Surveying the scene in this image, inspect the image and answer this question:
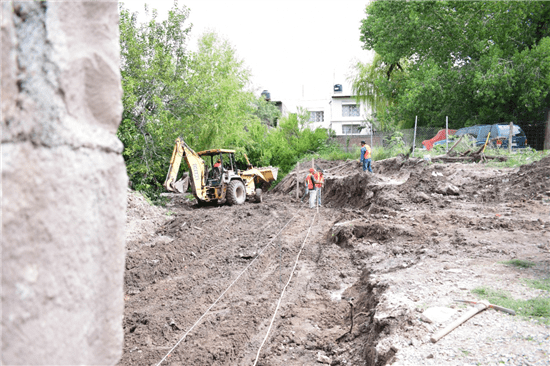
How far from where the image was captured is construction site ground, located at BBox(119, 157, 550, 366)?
397cm

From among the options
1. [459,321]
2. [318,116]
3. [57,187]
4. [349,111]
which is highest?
[349,111]

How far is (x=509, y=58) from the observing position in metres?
20.4

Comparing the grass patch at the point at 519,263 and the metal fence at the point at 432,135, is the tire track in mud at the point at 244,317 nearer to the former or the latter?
the grass patch at the point at 519,263

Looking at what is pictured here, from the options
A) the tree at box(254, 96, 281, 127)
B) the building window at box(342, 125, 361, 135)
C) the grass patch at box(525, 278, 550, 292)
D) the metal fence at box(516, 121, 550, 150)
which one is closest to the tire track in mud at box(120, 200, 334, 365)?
the grass patch at box(525, 278, 550, 292)

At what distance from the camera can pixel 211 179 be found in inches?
632

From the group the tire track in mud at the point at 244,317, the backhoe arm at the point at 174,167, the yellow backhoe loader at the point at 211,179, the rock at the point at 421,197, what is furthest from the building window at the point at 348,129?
the tire track in mud at the point at 244,317

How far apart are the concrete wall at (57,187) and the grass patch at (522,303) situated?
4169 millimetres

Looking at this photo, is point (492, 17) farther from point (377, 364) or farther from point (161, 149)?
point (377, 364)

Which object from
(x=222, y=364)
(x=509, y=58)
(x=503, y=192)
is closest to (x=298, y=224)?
(x=503, y=192)

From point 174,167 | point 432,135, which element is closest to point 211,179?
point 174,167

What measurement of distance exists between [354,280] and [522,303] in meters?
2.94

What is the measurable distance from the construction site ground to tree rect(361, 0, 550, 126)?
9.18m

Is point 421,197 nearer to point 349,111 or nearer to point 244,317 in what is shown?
point 244,317

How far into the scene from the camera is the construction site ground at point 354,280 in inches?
156
